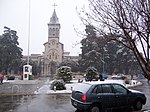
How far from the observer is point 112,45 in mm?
63125

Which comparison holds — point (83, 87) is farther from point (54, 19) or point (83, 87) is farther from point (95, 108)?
point (54, 19)

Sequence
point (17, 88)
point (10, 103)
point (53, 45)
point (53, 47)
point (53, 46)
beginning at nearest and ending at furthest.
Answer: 1. point (10, 103)
2. point (17, 88)
3. point (53, 47)
4. point (53, 46)
5. point (53, 45)

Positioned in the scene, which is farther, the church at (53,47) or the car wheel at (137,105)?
the church at (53,47)

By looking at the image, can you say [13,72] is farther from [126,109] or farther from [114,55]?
[126,109]

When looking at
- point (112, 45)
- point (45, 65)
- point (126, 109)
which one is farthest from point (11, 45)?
point (126, 109)

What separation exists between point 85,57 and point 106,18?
4586 centimetres

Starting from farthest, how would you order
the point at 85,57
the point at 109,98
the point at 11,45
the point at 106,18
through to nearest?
the point at 11,45, the point at 85,57, the point at 109,98, the point at 106,18

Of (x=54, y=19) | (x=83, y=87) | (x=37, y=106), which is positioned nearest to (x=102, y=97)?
(x=83, y=87)

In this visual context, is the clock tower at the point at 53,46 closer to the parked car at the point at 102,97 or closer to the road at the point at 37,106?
the road at the point at 37,106

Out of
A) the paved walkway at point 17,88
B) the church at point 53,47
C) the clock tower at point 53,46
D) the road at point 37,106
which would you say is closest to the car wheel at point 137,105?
the road at point 37,106

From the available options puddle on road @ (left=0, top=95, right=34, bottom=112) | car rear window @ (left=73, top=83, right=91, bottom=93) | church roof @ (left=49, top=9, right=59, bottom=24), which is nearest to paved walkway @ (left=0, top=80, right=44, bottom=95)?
puddle on road @ (left=0, top=95, right=34, bottom=112)

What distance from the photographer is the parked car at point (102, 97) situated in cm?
989

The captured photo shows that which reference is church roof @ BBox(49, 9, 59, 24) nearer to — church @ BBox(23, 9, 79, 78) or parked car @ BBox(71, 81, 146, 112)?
church @ BBox(23, 9, 79, 78)

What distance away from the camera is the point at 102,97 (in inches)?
398
